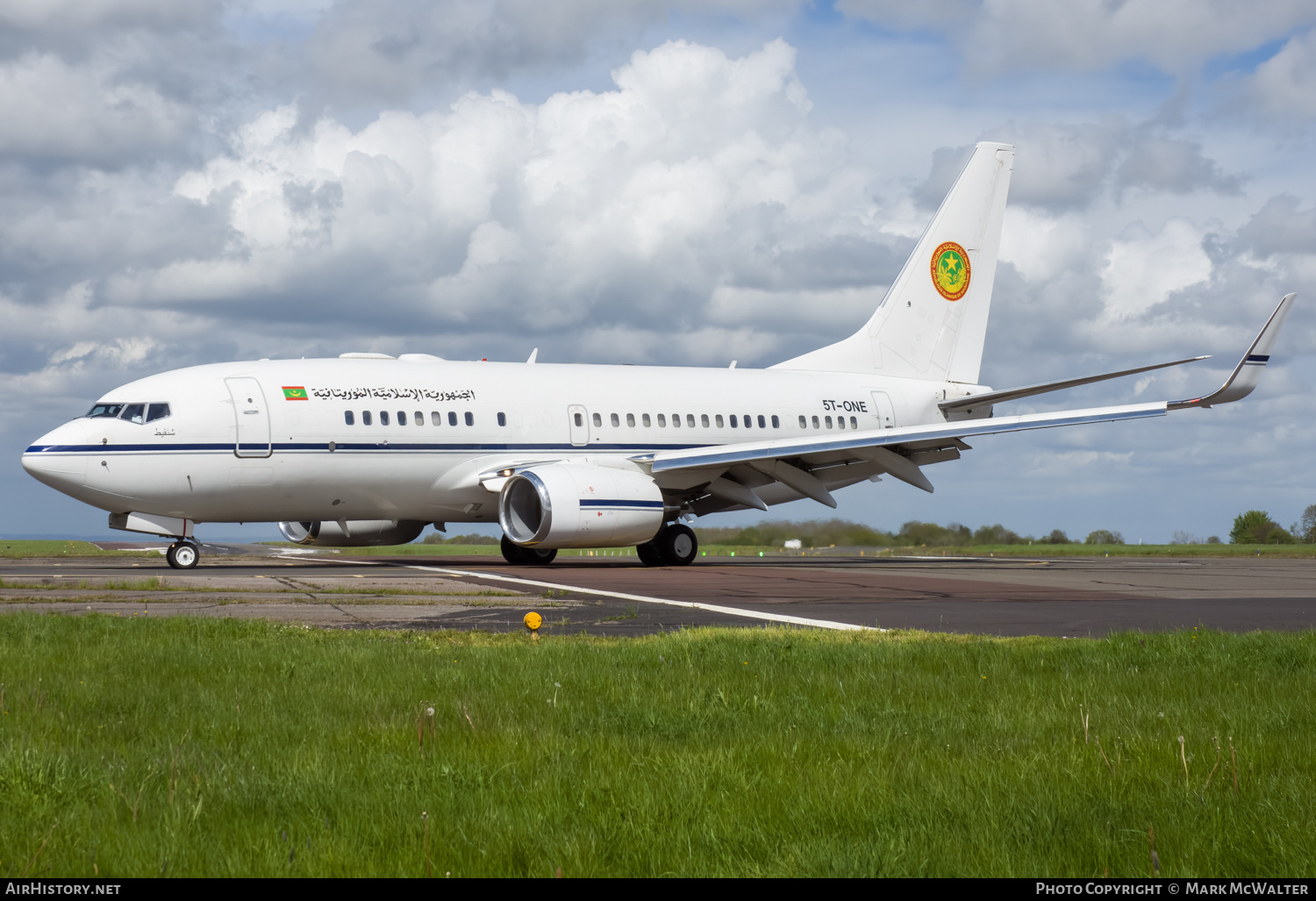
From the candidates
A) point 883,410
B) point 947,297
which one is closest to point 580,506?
point 883,410

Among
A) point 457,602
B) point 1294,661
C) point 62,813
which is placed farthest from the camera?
point 457,602

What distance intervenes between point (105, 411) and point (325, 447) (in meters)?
3.80

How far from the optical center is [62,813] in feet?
13.0

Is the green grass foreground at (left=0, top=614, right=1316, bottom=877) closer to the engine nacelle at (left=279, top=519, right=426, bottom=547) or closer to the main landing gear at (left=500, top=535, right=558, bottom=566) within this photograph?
the main landing gear at (left=500, top=535, right=558, bottom=566)

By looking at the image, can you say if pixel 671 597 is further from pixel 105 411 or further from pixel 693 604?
pixel 105 411

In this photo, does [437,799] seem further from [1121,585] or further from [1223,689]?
[1121,585]

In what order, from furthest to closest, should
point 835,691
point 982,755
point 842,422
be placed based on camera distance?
point 842,422 → point 835,691 → point 982,755

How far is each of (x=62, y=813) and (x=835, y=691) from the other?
4.15 metres

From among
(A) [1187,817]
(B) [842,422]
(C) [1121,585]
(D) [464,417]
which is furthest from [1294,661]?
(B) [842,422]

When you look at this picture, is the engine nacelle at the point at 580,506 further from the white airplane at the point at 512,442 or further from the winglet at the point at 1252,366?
the winglet at the point at 1252,366

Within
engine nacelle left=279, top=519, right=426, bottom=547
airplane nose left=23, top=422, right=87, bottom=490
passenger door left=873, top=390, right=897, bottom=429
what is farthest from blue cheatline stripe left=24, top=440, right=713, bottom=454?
passenger door left=873, top=390, right=897, bottom=429

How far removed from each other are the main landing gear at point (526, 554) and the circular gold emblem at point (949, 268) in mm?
13743

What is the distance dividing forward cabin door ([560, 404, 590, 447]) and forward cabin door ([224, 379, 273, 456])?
629 cm

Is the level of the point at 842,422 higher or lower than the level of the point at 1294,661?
higher
